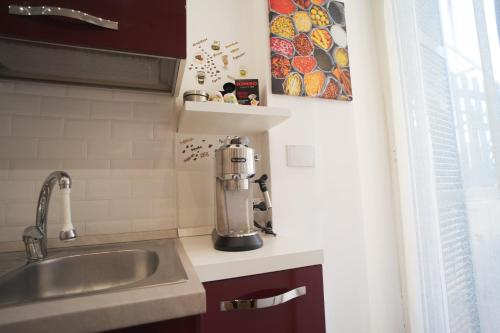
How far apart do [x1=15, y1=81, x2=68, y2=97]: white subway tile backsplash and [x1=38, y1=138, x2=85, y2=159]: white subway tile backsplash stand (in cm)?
18

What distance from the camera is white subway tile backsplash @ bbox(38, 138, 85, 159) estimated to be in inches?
36.0

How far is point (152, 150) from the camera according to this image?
3.43 feet

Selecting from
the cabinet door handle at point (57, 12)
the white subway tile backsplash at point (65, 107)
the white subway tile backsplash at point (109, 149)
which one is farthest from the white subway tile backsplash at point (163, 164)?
the cabinet door handle at point (57, 12)

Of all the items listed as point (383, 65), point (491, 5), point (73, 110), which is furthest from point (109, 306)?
point (383, 65)

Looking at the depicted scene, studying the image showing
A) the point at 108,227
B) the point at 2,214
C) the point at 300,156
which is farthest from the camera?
the point at 300,156

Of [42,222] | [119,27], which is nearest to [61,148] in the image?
[42,222]

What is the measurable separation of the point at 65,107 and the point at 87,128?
0.11 m

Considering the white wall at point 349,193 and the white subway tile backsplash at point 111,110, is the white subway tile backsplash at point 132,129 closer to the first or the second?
the white subway tile backsplash at point 111,110

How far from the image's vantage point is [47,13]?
621mm

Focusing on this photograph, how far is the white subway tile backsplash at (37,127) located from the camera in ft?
2.93

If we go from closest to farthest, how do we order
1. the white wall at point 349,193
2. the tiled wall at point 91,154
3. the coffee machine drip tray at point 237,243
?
the coffee machine drip tray at point 237,243 < the tiled wall at point 91,154 < the white wall at point 349,193

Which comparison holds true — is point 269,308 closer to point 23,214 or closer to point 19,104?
point 23,214

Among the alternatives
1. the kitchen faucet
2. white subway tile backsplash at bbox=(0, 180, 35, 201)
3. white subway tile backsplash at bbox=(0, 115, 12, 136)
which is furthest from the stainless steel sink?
white subway tile backsplash at bbox=(0, 115, 12, 136)

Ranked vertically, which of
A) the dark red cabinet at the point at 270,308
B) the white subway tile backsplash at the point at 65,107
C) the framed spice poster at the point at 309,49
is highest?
the framed spice poster at the point at 309,49
